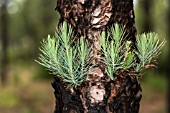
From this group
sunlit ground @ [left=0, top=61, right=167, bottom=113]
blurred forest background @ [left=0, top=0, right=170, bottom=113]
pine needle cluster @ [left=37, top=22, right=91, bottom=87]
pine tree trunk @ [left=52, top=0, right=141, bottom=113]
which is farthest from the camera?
blurred forest background @ [left=0, top=0, right=170, bottom=113]

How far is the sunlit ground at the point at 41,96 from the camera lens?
452 inches

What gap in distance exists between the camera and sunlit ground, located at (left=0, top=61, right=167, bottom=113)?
11.5 meters

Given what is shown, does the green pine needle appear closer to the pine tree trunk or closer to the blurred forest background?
the pine tree trunk

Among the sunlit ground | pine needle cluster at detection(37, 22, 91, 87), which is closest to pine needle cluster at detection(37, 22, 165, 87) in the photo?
pine needle cluster at detection(37, 22, 91, 87)

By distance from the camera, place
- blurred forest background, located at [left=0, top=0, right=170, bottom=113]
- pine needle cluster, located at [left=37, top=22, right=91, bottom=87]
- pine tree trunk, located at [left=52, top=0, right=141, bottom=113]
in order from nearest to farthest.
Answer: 1. pine needle cluster, located at [left=37, top=22, right=91, bottom=87]
2. pine tree trunk, located at [left=52, top=0, right=141, bottom=113]
3. blurred forest background, located at [left=0, top=0, right=170, bottom=113]

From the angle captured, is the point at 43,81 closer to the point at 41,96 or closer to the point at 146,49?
the point at 41,96

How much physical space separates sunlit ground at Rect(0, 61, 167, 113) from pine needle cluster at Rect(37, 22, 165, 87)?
8.14 m

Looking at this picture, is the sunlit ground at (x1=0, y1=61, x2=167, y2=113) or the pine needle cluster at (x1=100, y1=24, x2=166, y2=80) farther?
the sunlit ground at (x1=0, y1=61, x2=167, y2=113)

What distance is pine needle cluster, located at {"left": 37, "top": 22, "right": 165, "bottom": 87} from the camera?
198 cm

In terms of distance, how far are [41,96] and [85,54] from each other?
1153 cm

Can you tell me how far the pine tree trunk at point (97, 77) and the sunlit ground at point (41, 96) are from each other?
8087 millimetres

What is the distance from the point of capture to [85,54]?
1981mm

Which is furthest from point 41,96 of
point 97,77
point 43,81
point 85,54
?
point 85,54

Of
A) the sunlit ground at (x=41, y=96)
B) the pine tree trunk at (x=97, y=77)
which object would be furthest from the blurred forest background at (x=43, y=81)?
the pine tree trunk at (x=97, y=77)
